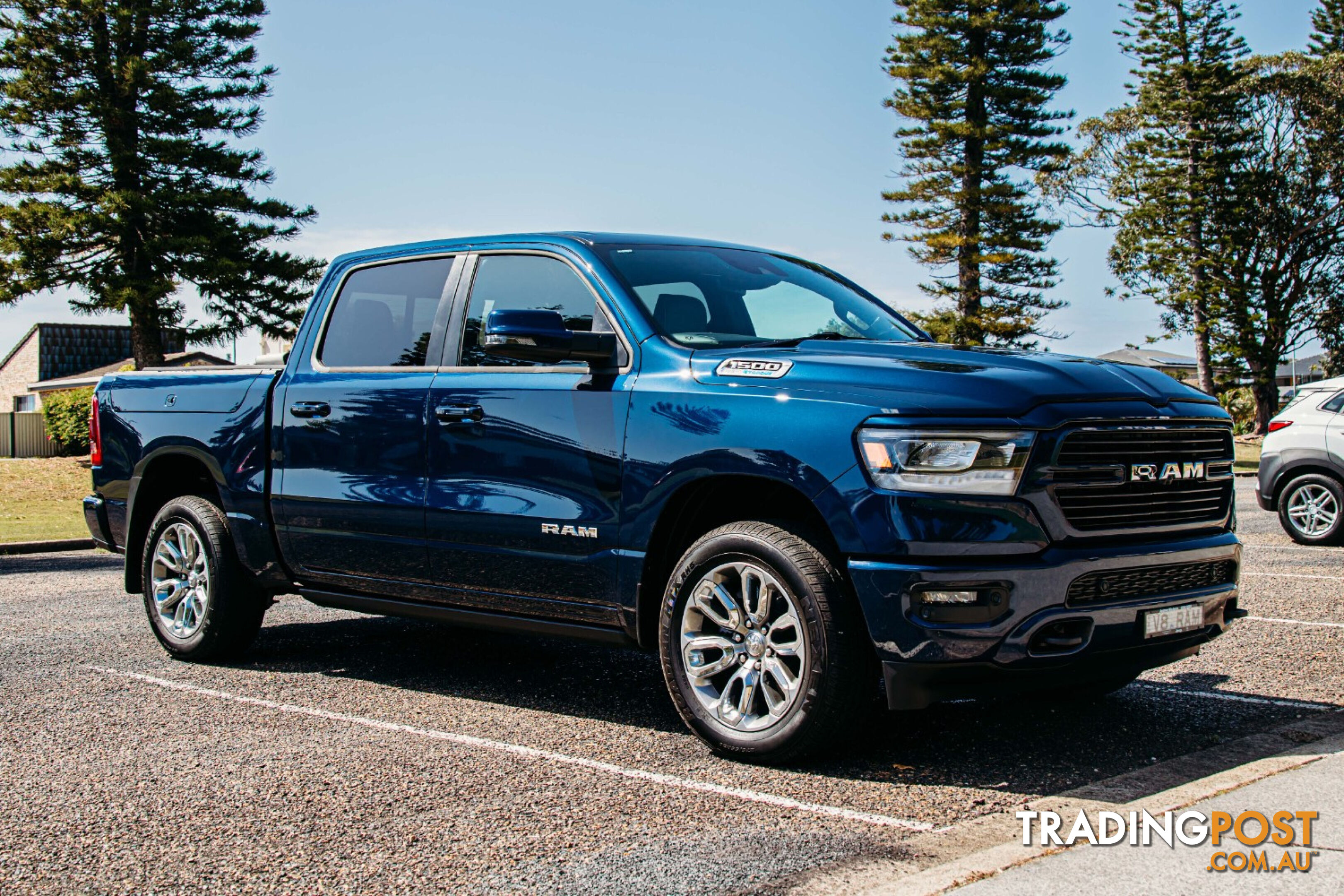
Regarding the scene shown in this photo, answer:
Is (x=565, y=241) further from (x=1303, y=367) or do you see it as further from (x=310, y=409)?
(x=1303, y=367)

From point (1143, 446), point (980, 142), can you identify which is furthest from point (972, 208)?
point (1143, 446)

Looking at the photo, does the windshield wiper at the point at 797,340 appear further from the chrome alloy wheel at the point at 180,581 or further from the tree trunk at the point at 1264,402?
the tree trunk at the point at 1264,402

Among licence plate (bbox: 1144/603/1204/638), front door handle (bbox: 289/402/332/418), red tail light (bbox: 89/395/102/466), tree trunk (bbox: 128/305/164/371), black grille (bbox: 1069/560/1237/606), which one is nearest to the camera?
black grille (bbox: 1069/560/1237/606)

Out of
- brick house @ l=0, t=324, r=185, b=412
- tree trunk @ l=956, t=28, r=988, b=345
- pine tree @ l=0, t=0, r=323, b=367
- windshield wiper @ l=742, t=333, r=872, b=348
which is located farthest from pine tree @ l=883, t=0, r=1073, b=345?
brick house @ l=0, t=324, r=185, b=412

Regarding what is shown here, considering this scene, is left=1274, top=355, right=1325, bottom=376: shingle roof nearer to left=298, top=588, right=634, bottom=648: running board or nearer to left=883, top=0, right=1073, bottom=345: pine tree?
left=883, top=0, right=1073, bottom=345: pine tree

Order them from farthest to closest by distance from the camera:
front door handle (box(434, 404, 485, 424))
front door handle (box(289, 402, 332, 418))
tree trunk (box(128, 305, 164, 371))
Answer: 1. tree trunk (box(128, 305, 164, 371))
2. front door handle (box(289, 402, 332, 418))
3. front door handle (box(434, 404, 485, 424))

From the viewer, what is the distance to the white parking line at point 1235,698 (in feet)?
18.3

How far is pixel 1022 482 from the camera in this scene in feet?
14.1

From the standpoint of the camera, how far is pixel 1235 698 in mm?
5793

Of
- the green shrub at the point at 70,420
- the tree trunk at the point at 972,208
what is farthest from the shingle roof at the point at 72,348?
the tree trunk at the point at 972,208

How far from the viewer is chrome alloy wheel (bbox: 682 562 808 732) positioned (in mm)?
4617

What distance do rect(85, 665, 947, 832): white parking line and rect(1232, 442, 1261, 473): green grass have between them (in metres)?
A: 26.8

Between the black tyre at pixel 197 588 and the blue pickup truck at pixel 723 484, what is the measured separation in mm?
25

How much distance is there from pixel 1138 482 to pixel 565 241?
2.54 metres
